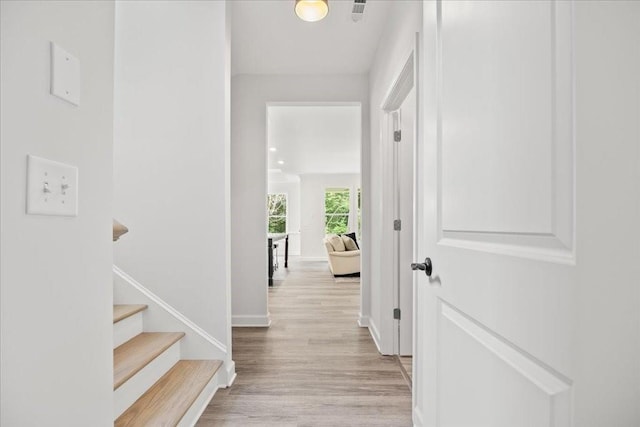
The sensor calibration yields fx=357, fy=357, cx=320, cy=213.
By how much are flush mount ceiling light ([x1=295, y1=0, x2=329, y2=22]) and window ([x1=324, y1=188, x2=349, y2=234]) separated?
8744mm

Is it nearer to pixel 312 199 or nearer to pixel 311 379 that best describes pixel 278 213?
pixel 312 199

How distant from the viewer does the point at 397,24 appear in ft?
7.82

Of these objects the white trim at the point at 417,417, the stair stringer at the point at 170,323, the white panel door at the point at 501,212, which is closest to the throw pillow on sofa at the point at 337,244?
the stair stringer at the point at 170,323

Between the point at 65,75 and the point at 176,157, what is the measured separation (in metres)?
1.63

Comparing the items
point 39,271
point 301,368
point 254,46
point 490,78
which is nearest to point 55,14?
point 39,271

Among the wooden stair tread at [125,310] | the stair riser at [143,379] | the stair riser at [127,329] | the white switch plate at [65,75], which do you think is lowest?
the stair riser at [143,379]

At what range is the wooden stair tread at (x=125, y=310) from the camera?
1.96 m

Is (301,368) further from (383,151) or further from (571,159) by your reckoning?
(571,159)

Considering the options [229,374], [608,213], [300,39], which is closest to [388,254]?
[229,374]

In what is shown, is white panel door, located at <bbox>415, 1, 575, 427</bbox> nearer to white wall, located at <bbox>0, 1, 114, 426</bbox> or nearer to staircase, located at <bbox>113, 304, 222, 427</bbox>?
white wall, located at <bbox>0, 1, 114, 426</bbox>

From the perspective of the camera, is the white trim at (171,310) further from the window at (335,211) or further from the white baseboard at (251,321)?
the window at (335,211)

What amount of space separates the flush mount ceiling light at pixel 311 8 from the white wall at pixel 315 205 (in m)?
8.66

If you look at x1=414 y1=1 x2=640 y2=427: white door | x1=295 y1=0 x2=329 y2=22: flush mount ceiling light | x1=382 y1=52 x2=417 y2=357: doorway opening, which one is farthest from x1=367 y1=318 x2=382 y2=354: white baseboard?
x1=295 y1=0 x2=329 y2=22: flush mount ceiling light

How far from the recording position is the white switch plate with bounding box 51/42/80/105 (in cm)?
75
